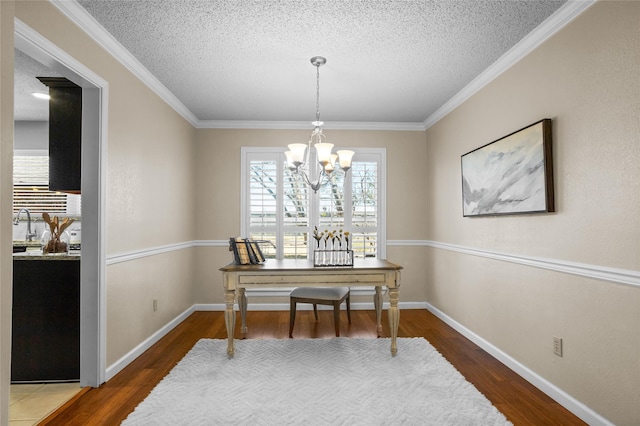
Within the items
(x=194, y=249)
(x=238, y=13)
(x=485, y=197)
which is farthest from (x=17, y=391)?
(x=485, y=197)

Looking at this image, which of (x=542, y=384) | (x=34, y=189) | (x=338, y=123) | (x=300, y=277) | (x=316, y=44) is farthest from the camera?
(x=338, y=123)

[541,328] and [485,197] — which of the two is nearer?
[541,328]

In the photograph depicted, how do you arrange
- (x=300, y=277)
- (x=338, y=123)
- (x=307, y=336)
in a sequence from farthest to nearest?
1. (x=338, y=123)
2. (x=307, y=336)
3. (x=300, y=277)

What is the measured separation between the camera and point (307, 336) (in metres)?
3.89

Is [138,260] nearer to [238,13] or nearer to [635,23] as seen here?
[238,13]

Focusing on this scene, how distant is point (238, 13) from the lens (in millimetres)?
2477

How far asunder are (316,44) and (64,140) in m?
2.14

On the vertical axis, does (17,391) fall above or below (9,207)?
below

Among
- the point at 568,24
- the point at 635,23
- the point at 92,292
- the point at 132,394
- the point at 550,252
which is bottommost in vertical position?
the point at 132,394

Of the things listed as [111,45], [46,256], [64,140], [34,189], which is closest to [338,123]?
[111,45]

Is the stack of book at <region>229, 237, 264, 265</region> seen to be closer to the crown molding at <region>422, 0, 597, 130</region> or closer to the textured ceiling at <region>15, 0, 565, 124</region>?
the textured ceiling at <region>15, 0, 565, 124</region>

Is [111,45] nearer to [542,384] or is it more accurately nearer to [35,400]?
[35,400]

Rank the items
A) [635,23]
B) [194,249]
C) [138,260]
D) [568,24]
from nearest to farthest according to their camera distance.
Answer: [635,23]
[568,24]
[138,260]
[194,249]

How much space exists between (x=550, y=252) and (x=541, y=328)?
0.56 m
